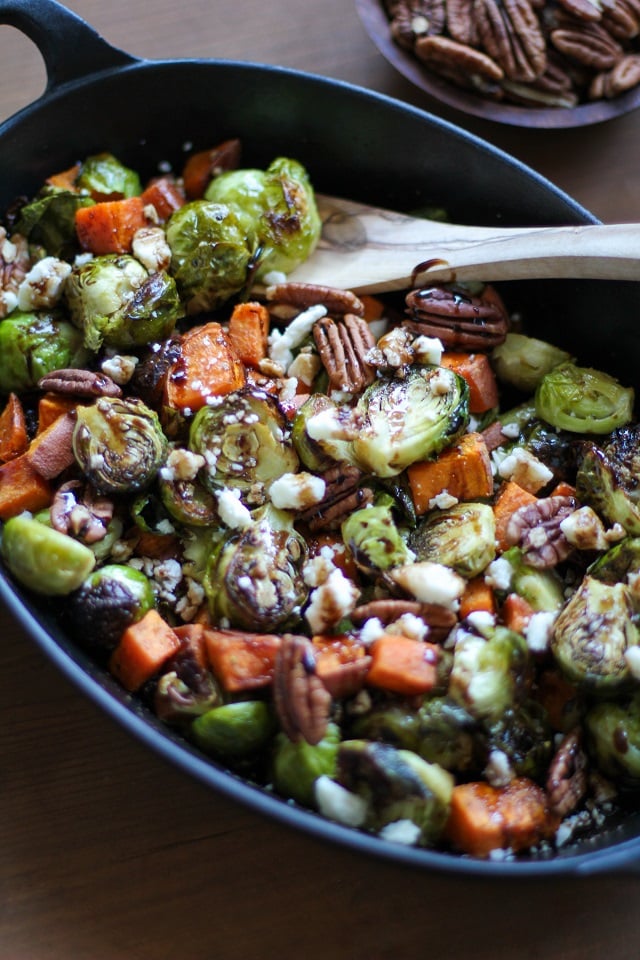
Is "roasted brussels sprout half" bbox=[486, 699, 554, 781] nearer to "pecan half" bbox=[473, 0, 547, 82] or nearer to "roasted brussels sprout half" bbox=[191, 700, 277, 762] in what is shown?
"roasted brussels sprout half" bbox=[191, 700, 277, 762]

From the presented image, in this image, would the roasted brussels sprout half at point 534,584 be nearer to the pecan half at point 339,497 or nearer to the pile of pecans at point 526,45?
the pecan half at point 339,497

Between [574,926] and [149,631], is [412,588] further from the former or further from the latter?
[574,926]

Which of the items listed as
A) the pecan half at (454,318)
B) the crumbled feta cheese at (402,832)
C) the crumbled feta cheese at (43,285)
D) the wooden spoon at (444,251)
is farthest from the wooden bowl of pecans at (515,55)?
the crumbled feta cheese at (402,832)

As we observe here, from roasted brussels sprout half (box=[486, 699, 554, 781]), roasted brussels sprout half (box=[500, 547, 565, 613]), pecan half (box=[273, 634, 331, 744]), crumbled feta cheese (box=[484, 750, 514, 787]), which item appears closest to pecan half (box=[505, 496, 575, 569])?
roasted brussels sprout half (box=[500, 547, 565, 613])

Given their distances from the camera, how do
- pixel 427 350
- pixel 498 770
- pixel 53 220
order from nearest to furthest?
pixel 498 770
pixel 427 350
pixel 53 220

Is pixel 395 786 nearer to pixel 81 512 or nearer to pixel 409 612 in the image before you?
pixel 409 612

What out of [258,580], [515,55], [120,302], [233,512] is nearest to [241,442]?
[233,512]
